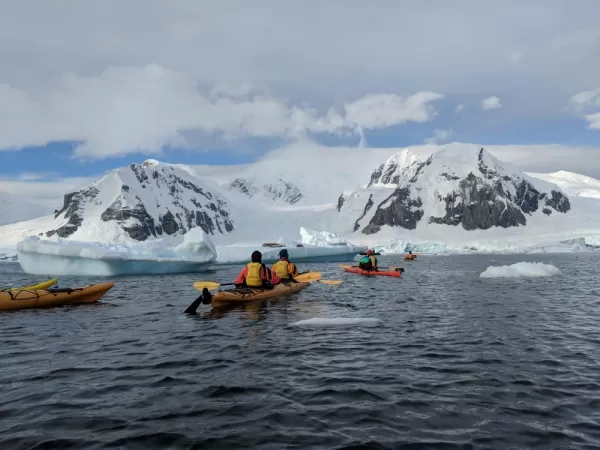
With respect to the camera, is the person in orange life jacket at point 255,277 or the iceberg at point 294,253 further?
the iceberg at point 294,253

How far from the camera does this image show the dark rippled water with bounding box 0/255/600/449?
6.04 metres

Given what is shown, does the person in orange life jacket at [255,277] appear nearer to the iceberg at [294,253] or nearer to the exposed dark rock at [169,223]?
the iceberg at [294,253]

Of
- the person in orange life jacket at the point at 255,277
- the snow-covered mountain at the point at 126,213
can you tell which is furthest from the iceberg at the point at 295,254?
the snow-covered mountain at the point at 126,213

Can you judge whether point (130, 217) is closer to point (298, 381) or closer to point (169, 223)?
point (169, 223)

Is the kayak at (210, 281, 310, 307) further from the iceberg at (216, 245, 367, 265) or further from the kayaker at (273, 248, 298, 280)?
the iceberg at (216, 245, 367, 265)

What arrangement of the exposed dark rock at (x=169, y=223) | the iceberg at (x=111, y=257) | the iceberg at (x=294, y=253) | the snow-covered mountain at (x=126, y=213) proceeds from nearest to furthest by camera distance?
the iceberg at (x=111, y=257) < the iceberg at (x=294, y=253) < the snow-covered mountain at (x=126, y=213) < the exposed dark rock at (x=169, y=223)

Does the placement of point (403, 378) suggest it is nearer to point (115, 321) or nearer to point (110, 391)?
point (110, 391)

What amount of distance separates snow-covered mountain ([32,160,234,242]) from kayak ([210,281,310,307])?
15535 centimetres

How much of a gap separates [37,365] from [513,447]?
333 inches

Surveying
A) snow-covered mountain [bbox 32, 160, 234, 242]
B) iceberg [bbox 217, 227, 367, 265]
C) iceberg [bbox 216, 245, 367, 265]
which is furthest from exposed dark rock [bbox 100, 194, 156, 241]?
iceberg [bbox 216, 245, 367, 265]

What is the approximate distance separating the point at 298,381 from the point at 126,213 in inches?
6954

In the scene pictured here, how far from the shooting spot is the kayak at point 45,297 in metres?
17.3

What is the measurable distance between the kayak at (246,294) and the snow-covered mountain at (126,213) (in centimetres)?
15535

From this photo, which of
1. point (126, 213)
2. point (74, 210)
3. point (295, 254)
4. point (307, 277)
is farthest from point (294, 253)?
point (74, 210)
